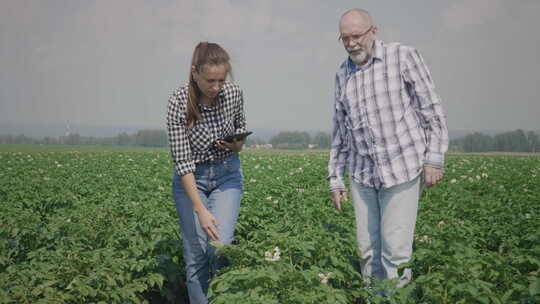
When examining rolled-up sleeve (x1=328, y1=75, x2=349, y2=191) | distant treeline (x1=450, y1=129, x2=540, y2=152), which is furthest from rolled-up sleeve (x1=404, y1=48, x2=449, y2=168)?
distant treeline (x1=450, y1=129, x2=540, y2=152)

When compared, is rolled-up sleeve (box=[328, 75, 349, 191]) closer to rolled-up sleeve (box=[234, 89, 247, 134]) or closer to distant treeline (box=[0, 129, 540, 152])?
rolled-up sleeve (box=[234, 89, 247, 134])

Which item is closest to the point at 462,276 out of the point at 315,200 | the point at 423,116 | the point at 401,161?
the point at 401,161

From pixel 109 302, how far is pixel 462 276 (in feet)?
8.18

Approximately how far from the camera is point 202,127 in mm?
Result: 3301

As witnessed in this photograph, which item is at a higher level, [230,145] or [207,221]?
[230,145]

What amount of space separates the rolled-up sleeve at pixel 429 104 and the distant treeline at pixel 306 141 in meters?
65.0

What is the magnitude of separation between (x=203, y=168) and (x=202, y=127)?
0.30m

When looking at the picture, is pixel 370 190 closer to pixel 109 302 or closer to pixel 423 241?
pixel 423 241

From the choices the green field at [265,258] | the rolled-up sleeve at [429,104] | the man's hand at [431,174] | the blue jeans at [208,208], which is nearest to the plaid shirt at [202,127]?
the blue jeans at [208,208]

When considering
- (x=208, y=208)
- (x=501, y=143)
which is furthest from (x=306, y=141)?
(x=208, y=208)

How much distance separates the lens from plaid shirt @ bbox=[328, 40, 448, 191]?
9.61ft

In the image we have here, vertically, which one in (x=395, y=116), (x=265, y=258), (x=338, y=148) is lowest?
(x=265, y=258)

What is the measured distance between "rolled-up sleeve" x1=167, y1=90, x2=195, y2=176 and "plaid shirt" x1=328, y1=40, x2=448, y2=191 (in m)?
1.16

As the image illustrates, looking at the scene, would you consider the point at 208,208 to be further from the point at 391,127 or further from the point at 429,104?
the point at 429,104
